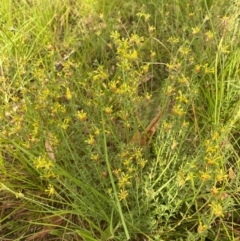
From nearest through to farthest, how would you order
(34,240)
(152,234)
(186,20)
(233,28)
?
(152,234)
(34,240)
(233,28)
(186,20)

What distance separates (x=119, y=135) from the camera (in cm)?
138

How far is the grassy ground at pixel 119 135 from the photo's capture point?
1178 mm

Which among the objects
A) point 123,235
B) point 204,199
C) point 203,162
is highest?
point 203,162

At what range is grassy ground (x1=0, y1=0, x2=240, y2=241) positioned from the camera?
1.18 m

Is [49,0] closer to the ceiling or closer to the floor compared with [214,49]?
closer to the ceiling

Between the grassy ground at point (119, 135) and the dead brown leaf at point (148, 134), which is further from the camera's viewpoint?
the dead brown leaf at point (148, 134)

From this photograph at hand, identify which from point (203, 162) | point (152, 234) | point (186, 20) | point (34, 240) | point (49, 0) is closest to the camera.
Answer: point (203, 162)

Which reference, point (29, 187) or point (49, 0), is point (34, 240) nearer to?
point (29, 187)

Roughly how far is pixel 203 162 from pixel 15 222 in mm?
730

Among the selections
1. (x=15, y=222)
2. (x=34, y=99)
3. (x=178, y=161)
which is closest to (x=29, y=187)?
(x=15, y=222)

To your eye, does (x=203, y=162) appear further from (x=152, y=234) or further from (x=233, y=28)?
(x=233, y=28)

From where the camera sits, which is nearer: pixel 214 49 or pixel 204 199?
pixel 204 199

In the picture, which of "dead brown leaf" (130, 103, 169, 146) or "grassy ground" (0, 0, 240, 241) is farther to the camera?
"dead brown leaf" (130, 103, 169, 146)

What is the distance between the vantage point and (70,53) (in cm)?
182
